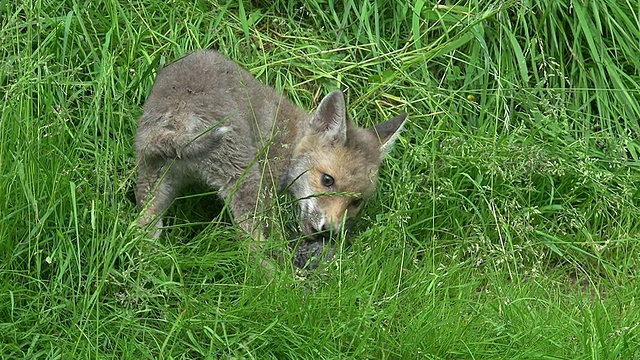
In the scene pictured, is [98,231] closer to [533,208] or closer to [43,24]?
[43,24]

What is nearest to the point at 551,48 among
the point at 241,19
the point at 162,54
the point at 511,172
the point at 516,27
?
the point at 516,27

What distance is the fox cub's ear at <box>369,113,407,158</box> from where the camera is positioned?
582cm

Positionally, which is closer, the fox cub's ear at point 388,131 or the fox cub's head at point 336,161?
the fox cub's head at point 336,161

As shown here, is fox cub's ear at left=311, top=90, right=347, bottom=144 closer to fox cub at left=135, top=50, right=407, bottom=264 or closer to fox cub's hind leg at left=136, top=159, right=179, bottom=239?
fox cub at left=135, top=50, right=407, bottom=264

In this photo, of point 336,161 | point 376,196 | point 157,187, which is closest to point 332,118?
point 336,161

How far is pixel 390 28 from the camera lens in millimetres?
6676

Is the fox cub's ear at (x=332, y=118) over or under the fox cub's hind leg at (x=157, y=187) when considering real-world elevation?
over

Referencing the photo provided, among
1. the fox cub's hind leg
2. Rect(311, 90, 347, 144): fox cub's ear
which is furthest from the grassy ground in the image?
Rect(311, 90, 347, 144): fox cub's ear

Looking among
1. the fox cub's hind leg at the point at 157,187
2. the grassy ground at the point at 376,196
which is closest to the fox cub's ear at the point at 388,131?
the grassy ground at the point at 376,196

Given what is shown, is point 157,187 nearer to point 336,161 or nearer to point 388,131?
point 336,161

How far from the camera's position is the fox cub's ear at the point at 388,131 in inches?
229

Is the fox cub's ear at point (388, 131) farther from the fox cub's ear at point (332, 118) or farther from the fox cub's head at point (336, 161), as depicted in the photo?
the fox cub's ear at point (332, 118)

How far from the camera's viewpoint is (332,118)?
227 inches

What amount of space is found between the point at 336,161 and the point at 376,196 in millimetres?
367
